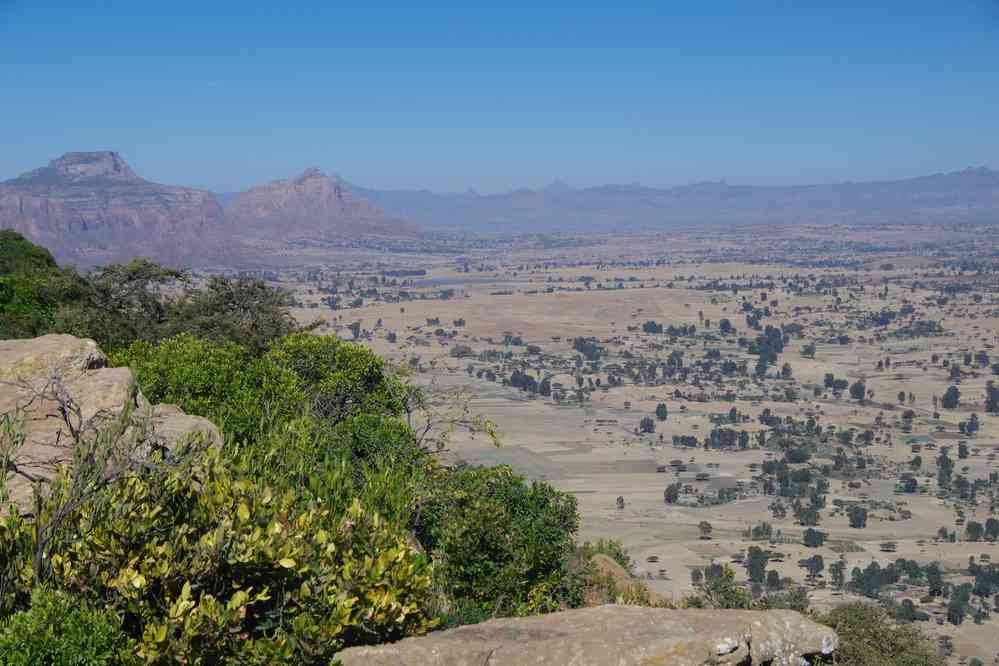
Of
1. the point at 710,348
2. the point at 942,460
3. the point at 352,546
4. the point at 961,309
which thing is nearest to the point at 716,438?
the point at 942,460

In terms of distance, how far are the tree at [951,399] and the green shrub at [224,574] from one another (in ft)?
382

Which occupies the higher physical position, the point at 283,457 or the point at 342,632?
the point at 283,457

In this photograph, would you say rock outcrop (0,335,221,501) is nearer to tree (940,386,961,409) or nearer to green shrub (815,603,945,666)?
green shrub (815,603,945,666)

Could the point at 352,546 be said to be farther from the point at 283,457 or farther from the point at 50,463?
the point at 50,463

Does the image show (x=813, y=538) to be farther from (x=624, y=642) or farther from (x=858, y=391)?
(x=624, y=642)

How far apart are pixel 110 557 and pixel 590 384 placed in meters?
119

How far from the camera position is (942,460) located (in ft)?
297

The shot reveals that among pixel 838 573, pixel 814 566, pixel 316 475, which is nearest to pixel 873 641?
pixel 316 475

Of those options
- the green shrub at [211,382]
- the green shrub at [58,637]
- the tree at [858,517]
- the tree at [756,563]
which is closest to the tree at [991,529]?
the tree at [858,517]

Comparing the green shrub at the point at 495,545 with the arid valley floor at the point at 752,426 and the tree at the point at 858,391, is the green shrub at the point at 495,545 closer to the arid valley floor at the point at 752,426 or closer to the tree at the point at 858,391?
the arid valley floor at the point at 752,426

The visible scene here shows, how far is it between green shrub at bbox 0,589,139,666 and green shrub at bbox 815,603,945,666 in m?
14.7

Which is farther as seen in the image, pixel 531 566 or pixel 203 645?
pixel 531 566

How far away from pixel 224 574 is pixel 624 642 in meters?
4.71

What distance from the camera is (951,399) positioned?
117m
